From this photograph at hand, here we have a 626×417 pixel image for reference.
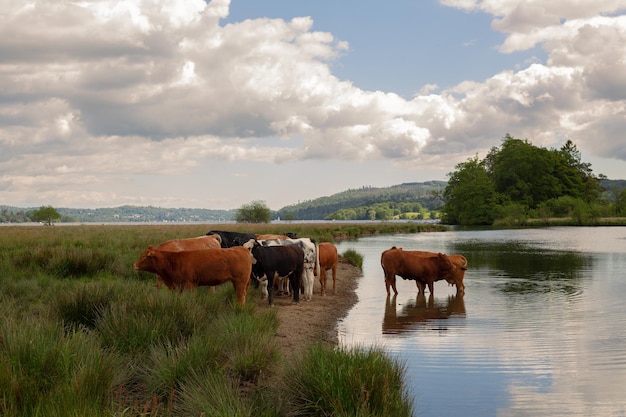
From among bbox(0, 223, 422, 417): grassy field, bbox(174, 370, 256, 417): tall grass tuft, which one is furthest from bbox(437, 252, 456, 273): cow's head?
bbox(174, 370, 256, 417): tall grass tuft

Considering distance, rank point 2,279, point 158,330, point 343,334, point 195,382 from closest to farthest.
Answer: point 195,382 < point 158,330 < point 343,334 < point 2,279

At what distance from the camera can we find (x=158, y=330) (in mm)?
7840

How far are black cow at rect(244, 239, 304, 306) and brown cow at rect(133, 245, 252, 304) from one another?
1.35 metres

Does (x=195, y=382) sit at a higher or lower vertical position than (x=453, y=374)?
higher

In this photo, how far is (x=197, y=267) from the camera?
37.2ft

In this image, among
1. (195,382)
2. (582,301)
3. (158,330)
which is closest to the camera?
(195,382)

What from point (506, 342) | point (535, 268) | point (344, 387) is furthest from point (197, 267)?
point (535, 268)

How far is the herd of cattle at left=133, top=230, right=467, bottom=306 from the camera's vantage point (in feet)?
37.2

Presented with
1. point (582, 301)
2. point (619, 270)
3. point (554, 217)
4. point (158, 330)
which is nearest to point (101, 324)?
point (158, 330)

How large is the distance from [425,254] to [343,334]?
6496mm

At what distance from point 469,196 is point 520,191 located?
10.1 m

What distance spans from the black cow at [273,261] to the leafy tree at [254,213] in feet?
331

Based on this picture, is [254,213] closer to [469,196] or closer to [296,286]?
Answer: [469,196]

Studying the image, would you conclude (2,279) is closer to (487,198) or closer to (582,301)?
(582,301)
